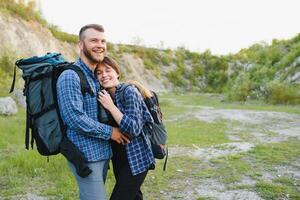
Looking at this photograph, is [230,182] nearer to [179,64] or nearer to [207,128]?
[207,128]

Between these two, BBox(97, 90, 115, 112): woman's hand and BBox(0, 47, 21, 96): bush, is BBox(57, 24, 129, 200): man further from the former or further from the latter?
BBox(0, 47, 21, 96): bush

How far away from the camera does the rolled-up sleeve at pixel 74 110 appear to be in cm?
281

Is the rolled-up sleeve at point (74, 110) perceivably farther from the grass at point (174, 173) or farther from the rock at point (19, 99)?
the rock at point (19, 99)

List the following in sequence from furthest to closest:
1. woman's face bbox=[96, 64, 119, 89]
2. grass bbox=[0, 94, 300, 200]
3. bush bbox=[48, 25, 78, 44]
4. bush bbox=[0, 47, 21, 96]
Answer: bush bbox=[48, 25, 78, 44], bush bbox=[0, 47, 21, 96], grass bbox=[0, 94, 300, 200], woman's face bbox=[96, 64, 119, 89]

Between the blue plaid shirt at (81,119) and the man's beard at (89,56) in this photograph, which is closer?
the blue plaid shirt at (81,119)

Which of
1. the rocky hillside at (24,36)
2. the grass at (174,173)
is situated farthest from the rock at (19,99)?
the rocky hillside at (24,36)

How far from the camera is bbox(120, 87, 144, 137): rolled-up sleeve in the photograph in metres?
2.90

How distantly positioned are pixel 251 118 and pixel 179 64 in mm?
32134

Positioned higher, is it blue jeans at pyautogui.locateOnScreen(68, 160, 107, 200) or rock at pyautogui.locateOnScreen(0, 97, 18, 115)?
blue jeans at pyautogui.locateOnScreen(68, 160, 107, 200)

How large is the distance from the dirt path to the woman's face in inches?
122

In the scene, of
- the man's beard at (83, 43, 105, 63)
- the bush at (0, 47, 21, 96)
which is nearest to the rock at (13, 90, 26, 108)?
the bush at (0, 47, 21, 96)

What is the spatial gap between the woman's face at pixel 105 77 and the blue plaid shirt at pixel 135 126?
0.08 meters

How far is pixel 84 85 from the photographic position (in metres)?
2.93

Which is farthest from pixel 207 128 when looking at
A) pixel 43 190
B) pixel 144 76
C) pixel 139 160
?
pixel 144 76
